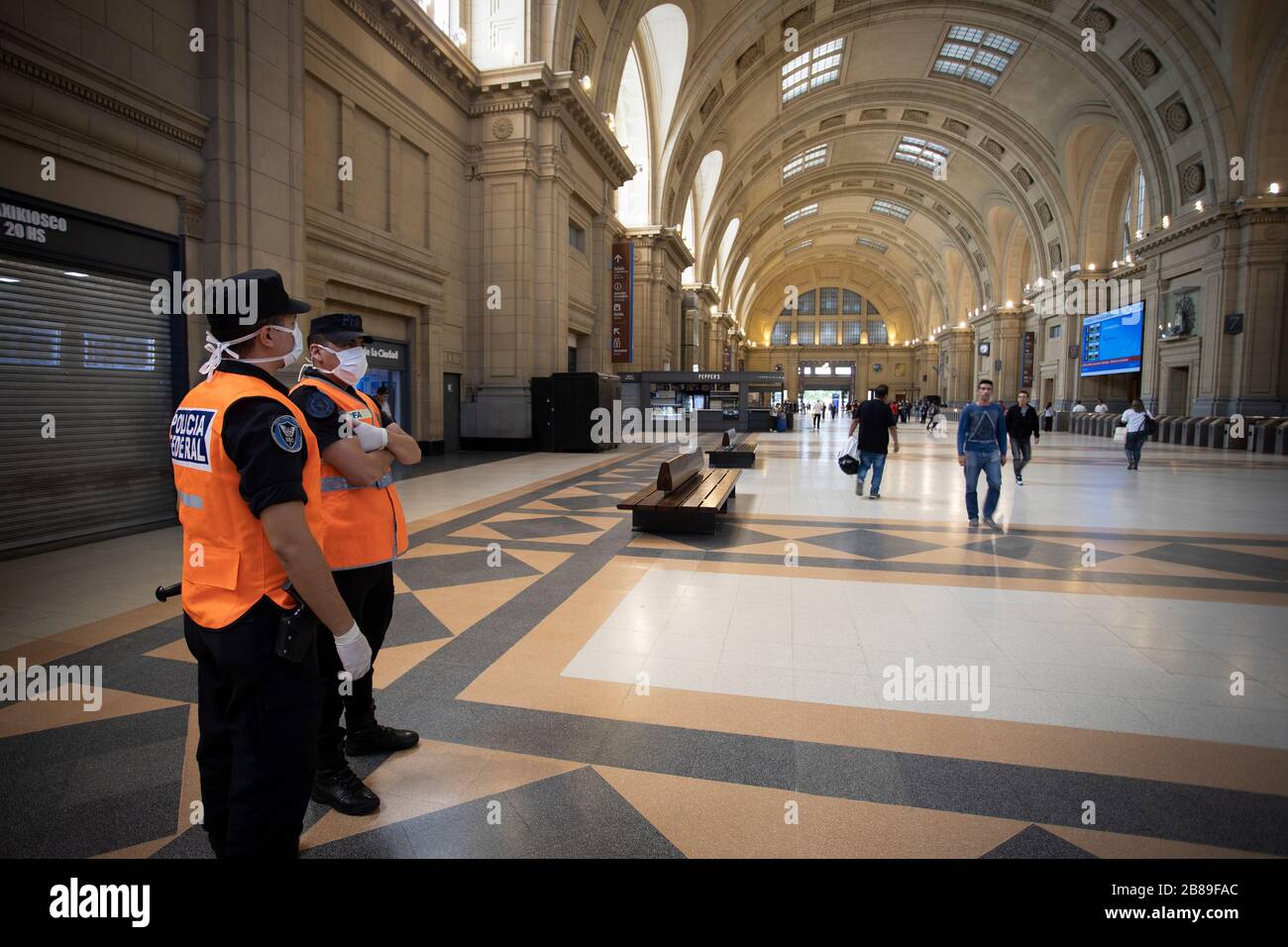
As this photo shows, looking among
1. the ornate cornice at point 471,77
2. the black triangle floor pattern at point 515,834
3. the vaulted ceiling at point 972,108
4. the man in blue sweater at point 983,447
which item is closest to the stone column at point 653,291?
the vaulted ceiling at point 972,108

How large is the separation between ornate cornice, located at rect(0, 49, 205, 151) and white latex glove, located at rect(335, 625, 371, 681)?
778 cm

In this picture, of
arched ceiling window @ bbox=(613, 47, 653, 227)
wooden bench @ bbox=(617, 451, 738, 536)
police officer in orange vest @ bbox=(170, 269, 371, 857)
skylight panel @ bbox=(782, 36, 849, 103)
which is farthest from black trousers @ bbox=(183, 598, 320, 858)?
skylight panel @ bbox=(782, 36, 849, 103)

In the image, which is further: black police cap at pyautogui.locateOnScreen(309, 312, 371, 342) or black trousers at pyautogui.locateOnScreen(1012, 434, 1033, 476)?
black trousers at pyautogui.locateOnScreen(1012, 434, 1033, 476)

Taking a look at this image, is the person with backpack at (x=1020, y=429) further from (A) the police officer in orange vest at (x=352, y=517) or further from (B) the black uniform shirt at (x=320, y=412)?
(B) the black uniform shirt at (x=320, y=412)

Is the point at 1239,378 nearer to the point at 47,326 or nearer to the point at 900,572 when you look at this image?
the point at 900,572

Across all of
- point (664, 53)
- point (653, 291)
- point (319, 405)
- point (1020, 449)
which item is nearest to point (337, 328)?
point (319, 405)

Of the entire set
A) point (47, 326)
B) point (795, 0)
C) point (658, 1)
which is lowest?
point (47, 326)

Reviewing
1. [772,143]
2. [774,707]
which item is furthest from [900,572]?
[772,143]

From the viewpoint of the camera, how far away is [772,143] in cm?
3772

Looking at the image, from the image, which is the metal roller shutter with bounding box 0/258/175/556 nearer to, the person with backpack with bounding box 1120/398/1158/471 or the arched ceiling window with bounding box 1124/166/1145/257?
the person with backpack with bounding box 1120/398/1158/471

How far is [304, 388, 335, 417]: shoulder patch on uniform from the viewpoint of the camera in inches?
88.3

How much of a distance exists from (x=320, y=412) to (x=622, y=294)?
21.8 metres

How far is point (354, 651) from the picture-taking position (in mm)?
1856
